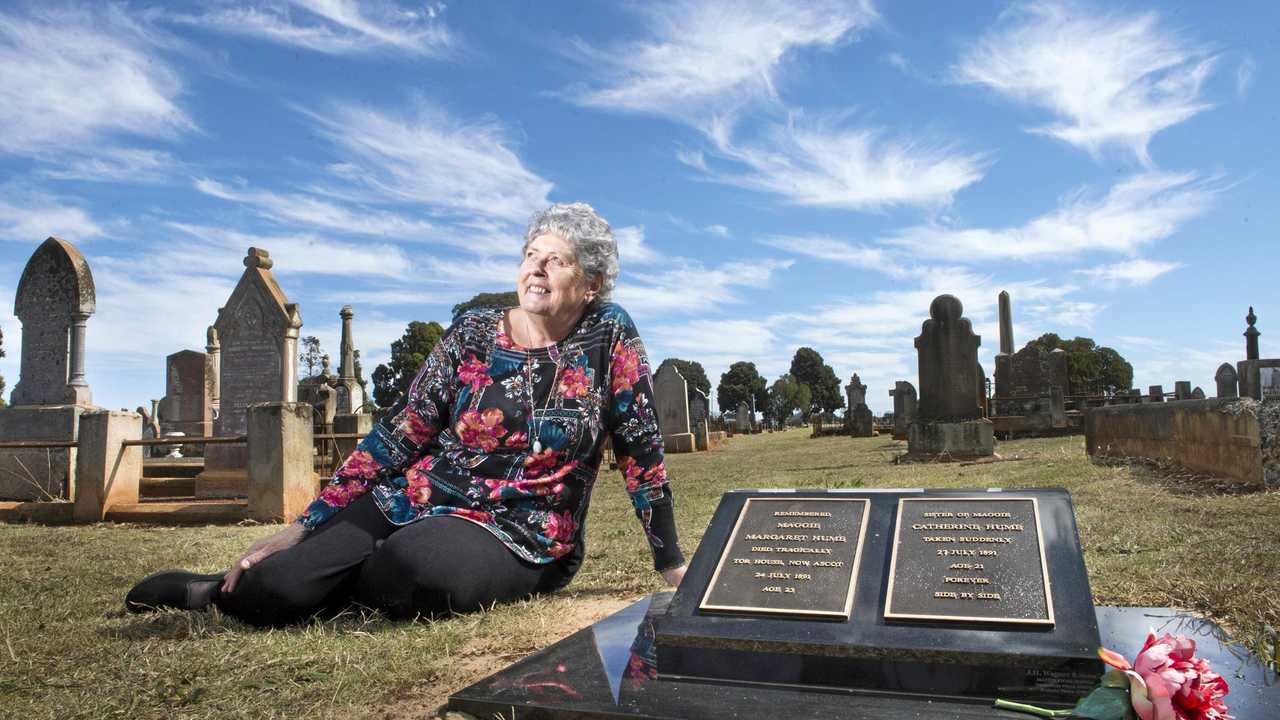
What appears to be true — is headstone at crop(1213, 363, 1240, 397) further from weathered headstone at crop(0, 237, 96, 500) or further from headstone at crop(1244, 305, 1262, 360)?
weathered headstone at crop(0, 237, 96, 500)

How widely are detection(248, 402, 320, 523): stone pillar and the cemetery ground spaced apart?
47.5 inches

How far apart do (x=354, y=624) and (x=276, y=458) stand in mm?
5455

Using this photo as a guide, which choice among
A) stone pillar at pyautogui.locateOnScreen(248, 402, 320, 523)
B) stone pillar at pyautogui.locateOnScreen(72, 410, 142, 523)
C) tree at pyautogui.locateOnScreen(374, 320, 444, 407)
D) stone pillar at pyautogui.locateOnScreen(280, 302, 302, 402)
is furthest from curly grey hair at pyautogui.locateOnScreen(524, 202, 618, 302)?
tree at pyautogui.locateOnScreen(374, 320, 444, 407)

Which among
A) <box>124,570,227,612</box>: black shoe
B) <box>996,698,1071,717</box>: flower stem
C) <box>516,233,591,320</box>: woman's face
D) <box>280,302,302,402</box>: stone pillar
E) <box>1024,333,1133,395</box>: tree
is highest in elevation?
<box>1024,333,1133,395</box>: tree

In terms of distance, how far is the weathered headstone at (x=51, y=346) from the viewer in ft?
38.4

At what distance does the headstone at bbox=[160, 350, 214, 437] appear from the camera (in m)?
22.0

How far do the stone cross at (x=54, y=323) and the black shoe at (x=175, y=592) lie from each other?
32.0ft

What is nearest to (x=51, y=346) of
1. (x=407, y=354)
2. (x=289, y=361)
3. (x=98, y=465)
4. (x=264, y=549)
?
(x=289, y=361)

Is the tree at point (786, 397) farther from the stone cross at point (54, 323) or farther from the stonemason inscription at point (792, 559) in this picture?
the stonemason inscription at point (792, 559)

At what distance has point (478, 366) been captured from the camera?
355 centimetres

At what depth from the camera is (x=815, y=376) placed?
88562mm

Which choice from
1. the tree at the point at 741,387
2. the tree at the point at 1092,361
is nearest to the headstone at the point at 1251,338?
the tree at the point at 1092,361

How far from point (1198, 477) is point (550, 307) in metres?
7.50

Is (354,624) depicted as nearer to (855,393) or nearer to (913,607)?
(913,607)
